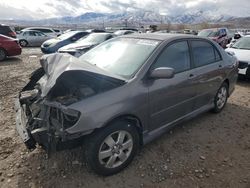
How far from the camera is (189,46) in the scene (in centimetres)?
406

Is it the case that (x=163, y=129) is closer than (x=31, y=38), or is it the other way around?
(x=163, y=129)

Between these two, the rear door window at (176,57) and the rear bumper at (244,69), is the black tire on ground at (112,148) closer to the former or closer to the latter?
the rear door window at (176,57)

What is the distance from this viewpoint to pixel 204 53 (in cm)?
444

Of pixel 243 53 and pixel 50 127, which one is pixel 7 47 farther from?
pixel 50 127

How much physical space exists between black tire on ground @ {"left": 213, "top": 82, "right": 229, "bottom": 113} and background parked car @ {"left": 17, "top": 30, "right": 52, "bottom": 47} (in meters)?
19.2

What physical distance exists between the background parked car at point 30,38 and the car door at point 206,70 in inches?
757

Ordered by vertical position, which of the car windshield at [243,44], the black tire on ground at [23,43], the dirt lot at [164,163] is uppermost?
the car windshield at [243,44]

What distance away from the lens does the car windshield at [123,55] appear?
10.9ft

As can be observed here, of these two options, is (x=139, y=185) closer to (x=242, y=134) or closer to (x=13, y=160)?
(x=13, y=160)

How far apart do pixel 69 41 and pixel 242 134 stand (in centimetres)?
1070

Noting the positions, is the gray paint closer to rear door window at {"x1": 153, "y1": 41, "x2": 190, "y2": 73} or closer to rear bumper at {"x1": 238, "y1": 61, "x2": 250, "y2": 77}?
rear door window at {"x1": 153, "y1": 41, "x2": 190, "y2": 73}

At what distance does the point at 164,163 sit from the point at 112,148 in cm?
84

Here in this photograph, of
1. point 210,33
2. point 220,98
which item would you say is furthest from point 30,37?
point 220,98

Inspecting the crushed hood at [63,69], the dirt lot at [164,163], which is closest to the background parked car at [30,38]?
the dirt lot at [164,163]
